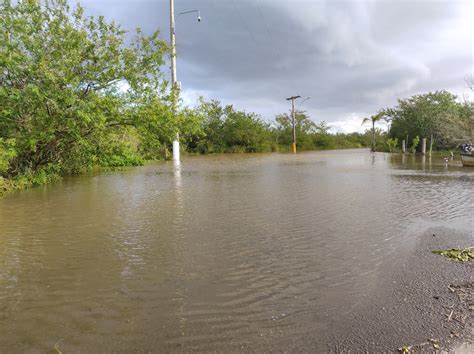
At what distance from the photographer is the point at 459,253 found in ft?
16.3

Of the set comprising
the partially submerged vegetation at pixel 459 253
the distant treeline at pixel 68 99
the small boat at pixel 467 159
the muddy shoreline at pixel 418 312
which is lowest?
the muddy shoreline at pixel 418 312

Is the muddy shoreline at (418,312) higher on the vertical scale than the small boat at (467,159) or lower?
lower

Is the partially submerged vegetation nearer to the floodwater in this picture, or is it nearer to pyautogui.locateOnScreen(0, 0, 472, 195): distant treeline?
the floodwater

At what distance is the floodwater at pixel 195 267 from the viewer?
120 inches

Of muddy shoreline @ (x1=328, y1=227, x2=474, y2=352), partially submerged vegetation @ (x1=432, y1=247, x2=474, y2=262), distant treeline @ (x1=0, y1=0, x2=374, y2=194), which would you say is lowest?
muddy shoreline @ (x1=328, y1=227, x2=474, y2=352)

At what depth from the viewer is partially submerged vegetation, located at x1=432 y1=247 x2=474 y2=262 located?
483 cm

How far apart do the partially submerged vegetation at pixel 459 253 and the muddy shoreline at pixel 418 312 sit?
166 mm

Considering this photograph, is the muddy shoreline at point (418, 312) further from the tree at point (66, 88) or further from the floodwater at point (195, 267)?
the tree at point (66, 88)

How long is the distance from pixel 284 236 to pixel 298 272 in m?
1.70

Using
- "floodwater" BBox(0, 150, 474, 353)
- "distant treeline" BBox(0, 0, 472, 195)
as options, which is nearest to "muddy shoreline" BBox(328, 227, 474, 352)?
"floodwater" BBox(0, 150, 474, 353)

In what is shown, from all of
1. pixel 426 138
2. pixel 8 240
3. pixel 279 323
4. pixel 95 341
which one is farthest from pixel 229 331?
pixel 426 138

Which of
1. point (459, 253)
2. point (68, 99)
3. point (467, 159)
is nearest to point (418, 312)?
point (459, 253)

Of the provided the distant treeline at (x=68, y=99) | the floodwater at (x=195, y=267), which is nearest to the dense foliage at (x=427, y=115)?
the distant treeline at (x=68, y=99)

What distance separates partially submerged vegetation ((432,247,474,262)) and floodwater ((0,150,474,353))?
0.51 m
